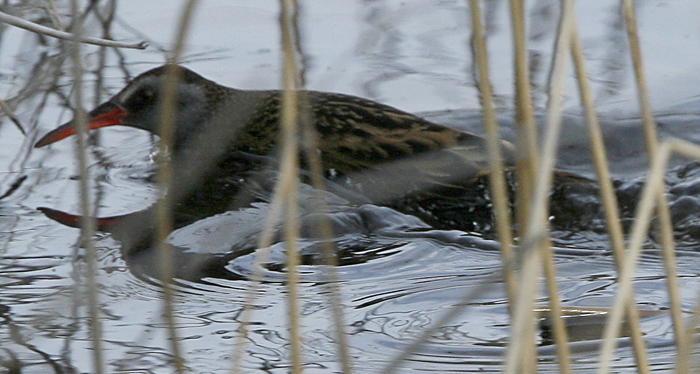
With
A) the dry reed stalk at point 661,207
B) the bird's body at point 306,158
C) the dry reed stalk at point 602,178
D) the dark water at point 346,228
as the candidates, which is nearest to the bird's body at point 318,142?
the bird's body at point 306,158

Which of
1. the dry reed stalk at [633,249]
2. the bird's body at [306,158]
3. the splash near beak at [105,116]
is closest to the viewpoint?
the dry reed stalk at [633,249]

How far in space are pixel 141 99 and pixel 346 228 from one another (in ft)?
4.19

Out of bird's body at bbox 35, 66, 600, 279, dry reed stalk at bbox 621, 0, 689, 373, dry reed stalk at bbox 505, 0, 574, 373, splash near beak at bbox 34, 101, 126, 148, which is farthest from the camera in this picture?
splash near beak at bbox 34, 101, 126, 148

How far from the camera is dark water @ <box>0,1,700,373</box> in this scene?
289 cm

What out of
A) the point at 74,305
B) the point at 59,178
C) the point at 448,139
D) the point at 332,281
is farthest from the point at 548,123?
the point at 59,178

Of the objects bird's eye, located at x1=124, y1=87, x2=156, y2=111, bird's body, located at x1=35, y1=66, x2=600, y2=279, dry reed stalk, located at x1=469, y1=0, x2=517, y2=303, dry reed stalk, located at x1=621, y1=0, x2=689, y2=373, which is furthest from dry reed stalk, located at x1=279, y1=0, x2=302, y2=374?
bird's eye, located at x1=124, y1=87, x2=156, y2=111

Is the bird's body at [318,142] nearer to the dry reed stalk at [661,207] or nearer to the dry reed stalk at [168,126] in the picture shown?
the dry reed stalk at [661,207]

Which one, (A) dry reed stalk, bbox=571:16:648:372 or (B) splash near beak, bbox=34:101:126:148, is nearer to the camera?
(A) dry reed stalk, bbox=571:16:648:372

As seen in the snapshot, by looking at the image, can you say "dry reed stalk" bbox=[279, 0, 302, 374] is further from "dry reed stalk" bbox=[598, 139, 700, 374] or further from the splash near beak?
the splash near beak

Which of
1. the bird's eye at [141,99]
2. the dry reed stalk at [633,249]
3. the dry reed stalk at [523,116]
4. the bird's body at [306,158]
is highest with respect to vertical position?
the bird's eye at [141,99]

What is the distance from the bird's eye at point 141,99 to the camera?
4.78 metres

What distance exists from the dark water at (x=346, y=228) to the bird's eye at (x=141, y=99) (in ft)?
0.73

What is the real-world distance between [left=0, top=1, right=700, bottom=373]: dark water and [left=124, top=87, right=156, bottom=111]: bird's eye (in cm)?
22

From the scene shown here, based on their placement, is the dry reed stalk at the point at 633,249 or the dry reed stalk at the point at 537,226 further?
the dry reed stalk at the point at 633,249
